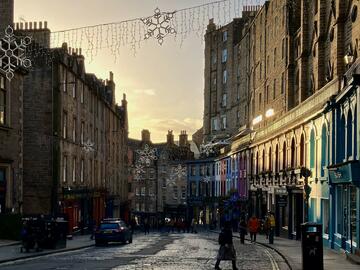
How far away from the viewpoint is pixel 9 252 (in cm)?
2547

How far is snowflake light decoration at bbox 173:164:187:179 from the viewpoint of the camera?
92250 mm

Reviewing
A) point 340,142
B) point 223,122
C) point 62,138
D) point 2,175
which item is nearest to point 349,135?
point 340,142

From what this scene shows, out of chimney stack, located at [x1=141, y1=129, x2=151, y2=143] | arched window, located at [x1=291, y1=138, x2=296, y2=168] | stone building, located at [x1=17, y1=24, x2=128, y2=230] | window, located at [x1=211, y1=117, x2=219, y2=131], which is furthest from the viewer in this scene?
chimney stack, located at [x1=141, y1=129, x2=151, y2=143]

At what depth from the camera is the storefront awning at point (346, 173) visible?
71.6ft

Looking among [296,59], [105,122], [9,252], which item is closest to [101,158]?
[105,122]

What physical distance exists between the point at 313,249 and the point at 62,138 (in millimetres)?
26684

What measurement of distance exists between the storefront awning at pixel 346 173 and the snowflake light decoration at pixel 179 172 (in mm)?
65979

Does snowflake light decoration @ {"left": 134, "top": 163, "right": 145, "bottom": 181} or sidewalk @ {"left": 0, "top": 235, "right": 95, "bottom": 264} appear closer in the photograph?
sidewalk @ {"left": 0, "top": 235, "right": 95, "bottom": 264}

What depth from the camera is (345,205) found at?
25.3m

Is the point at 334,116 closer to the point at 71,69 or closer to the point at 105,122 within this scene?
the point at 71,69

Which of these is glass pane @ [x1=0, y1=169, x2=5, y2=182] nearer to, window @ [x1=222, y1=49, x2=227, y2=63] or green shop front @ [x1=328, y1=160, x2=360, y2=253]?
green shop front @ [x1=328, y1=160, x2=360, y2=253]

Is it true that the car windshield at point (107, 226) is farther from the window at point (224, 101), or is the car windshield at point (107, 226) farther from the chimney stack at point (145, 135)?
the chimney stack at point (145, 135)

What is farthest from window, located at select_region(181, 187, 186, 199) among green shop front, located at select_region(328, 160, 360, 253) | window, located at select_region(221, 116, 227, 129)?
green shop front, located at select_region(328, 160, 360, 253)

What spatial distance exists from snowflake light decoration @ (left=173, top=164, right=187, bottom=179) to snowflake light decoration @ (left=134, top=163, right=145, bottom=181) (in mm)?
5541
